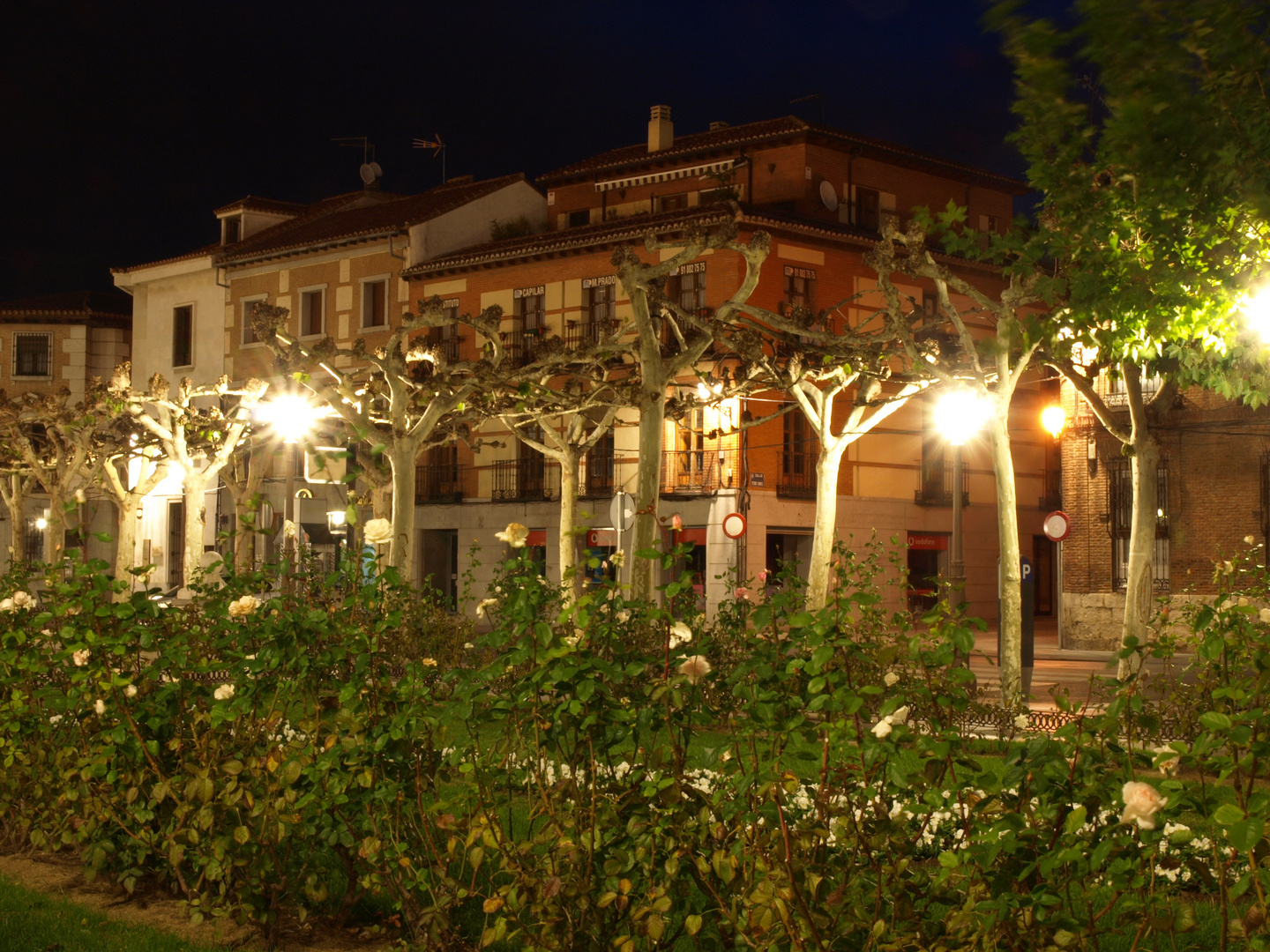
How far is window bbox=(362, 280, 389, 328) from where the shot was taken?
41969mm

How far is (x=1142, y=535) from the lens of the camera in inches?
594

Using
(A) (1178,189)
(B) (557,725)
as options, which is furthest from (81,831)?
(A) (1178,189)

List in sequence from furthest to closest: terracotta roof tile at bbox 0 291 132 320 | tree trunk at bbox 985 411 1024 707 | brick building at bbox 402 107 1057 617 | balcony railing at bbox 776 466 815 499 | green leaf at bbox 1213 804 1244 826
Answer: terracotta roof tile at bbox 0 291 132 320
balcony railing at bbox 776 466 815 499
brick building at bbox 402 107 1057 617
tree trunk at bbox 985 411 1024 707
green leaf at bbox 1213 804 1244 826

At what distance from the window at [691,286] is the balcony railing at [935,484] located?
25.6 ft

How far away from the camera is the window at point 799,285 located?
114 feet

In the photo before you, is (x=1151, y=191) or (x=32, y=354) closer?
(x=1151, y=191)

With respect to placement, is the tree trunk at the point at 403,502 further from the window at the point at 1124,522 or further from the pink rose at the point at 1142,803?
the pink rose at the point at 1142,803

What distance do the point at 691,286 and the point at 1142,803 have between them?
32967 millimetres

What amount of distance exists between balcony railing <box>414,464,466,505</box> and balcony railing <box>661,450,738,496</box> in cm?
752

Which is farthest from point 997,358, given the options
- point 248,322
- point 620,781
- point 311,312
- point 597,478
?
point 248,322

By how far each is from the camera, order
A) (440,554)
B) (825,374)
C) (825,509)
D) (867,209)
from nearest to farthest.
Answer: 1. (825,509)
2. (825,374)
3. (867,209)
4. (440,554)

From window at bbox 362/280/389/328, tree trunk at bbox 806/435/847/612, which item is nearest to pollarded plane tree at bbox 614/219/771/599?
tree trunk at bbox 806/435/847/612

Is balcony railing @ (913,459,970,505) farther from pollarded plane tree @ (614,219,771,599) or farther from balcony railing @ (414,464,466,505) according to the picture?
pollarded plane tree @ (614,219,771,599)

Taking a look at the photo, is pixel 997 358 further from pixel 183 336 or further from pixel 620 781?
pixel 183 336
